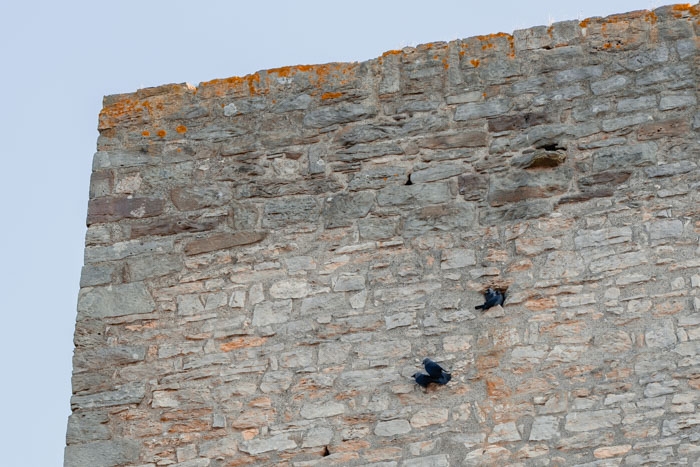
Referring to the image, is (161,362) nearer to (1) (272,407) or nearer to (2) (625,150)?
(1) (272,407)

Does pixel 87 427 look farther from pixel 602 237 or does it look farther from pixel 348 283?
pixel 602 237

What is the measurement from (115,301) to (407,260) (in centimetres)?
143

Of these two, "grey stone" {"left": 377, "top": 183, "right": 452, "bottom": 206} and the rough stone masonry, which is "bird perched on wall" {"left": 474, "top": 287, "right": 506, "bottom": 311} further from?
"grey stone" {"left": 377, "top": 183, "right": 452, "bottom": 206}

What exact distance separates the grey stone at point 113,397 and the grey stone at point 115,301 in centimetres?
39

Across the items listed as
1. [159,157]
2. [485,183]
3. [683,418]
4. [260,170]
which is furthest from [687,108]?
[159,157]

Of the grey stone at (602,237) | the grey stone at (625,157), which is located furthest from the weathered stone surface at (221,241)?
Answer: the grey stone at (625,157)

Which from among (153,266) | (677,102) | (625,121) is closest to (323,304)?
(153,266)

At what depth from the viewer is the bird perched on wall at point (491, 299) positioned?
6160mm

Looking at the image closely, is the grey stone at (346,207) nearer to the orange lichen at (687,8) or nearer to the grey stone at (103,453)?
the grey stone at (103,453)

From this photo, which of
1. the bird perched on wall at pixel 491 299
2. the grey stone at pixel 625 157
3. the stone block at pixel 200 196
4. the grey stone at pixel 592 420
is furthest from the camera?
the stone block at pixel 200 196

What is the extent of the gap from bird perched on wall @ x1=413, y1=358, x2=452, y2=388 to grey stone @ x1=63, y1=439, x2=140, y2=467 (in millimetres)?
1324

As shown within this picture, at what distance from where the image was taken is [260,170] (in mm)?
6879

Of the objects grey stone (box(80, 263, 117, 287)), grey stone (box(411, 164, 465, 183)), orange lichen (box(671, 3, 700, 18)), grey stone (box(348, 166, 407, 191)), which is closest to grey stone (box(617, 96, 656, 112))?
orange lichen (box(671, 3, 700, 18))

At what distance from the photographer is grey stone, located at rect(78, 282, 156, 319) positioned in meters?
6.59
